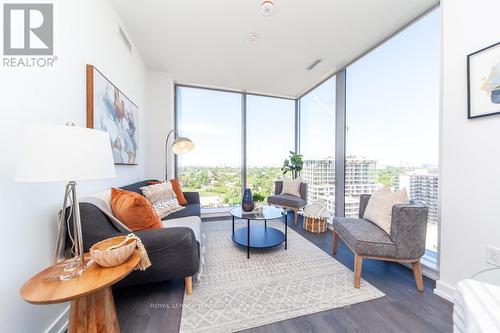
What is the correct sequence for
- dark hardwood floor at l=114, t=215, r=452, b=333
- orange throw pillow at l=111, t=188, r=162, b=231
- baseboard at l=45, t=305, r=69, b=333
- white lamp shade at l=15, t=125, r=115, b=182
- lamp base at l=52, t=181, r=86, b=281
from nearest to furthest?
white lamp shade at l=15, t=125, r=115, b=182 → lamp base at l=52, t=181, r=86, b=281 → baseboard at l=45, t=305, r=69, b=333 → dark hardwood floor at l=114, t=215, r=452, b=333 → orange throw pillow at l=111, t=188, r=162, b=231

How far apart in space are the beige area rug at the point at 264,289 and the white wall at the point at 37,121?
2.91ft

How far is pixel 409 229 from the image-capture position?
61.0 inches

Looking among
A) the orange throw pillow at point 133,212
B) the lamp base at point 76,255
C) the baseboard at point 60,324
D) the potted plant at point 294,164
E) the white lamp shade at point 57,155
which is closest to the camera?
the white lamp shade at point 57,155

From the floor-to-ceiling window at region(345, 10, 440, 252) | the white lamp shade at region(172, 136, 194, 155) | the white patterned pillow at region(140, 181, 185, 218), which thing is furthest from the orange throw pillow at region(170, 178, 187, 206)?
the floor-to-ceiling window at region(345, 10, 440, 252)

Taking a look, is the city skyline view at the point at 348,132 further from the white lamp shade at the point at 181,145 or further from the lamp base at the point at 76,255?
the lamp base at the point at 76,255

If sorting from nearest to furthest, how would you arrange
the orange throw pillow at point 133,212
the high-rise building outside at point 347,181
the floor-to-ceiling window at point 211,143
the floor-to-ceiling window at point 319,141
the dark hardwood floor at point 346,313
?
1. the dark hardwood floor at point 346,313
2. the orange throw pillow at point 133,212
3. the high-rise building outside at point 347,181
4. the floor-to-ceiling window at point 319,141
5. the floor-to-ceiling window at point 211,143

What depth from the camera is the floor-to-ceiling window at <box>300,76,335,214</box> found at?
333 centimetres

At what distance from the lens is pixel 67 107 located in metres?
1.34

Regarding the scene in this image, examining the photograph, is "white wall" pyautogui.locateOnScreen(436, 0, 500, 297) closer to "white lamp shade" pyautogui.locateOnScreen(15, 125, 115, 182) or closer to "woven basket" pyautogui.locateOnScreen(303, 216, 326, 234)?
"woven basket" pyautogui.locateOnScreen(303, 216, 326, 234)

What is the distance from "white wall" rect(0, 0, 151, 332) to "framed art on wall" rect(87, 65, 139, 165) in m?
0.07

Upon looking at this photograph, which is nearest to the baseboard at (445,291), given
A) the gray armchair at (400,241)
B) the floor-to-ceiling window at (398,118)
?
the gray armchair at (400,241)

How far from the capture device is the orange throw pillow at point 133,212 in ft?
4.80

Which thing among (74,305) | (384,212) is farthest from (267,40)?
(74,305)

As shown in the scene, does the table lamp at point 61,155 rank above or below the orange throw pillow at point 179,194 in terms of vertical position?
above
